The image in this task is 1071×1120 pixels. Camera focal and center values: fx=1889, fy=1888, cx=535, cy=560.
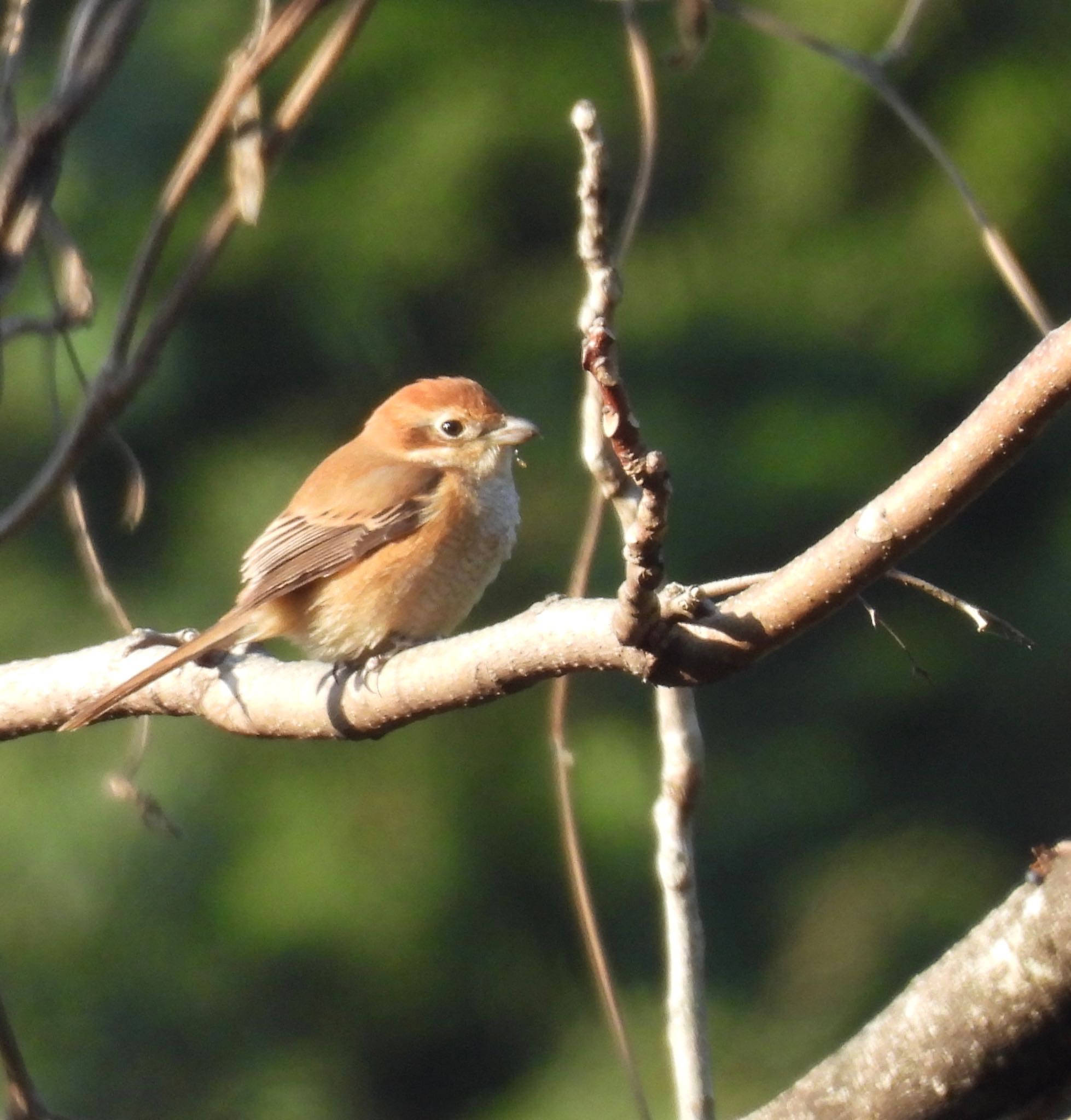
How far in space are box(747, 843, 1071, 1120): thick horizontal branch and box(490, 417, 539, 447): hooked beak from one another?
7.28ft

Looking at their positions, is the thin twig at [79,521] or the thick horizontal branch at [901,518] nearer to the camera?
the thick horizontal branch at [901,518]

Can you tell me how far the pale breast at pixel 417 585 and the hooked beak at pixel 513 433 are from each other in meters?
0.19

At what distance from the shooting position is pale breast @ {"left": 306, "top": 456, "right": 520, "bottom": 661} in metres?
3.63

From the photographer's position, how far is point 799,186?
7973 mm

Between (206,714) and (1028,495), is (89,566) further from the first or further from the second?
(1028,495)

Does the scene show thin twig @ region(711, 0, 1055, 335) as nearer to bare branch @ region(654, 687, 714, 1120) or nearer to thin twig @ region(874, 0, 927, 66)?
thin twig @ region(874, 0, 927, 66)

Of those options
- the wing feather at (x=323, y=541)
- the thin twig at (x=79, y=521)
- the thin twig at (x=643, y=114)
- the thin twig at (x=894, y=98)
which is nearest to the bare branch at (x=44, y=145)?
the thin twig at (x=79, y=521)

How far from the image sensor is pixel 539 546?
261 inches

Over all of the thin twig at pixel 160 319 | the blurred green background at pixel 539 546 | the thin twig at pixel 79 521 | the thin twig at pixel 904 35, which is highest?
the thin twig at pixel 904 35

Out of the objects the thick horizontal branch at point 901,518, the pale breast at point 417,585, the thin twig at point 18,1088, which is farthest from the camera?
the pale breast at point 417,585

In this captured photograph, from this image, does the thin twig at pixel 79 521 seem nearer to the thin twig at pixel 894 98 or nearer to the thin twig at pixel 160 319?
the thin twig at pixel 160 319

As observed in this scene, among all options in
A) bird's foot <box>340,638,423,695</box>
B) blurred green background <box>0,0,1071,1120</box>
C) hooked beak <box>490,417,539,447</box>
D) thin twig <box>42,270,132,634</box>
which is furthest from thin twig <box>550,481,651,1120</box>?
blurred green background <box>0,0,1071,1120</box>

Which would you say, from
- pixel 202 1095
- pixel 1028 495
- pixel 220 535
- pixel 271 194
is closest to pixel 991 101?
pixel 1028 495

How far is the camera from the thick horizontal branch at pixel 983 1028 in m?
1.67
